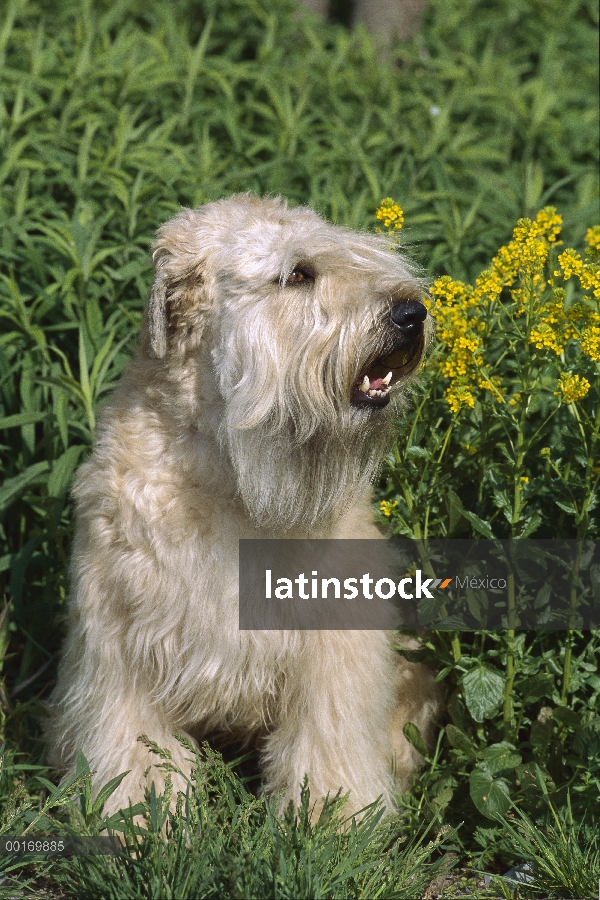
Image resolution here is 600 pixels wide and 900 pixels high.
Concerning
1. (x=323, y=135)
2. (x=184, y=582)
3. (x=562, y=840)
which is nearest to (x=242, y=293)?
(x=184, y=582)

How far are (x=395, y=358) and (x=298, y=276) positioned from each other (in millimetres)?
378

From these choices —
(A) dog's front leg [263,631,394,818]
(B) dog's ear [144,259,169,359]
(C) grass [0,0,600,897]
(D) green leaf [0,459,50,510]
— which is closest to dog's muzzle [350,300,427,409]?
(C) grass [0,0,600,897]

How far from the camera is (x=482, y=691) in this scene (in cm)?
342

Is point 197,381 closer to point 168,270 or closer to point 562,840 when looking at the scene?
point 168,270

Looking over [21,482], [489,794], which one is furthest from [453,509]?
[21,482]

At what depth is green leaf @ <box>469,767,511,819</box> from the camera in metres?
3.40

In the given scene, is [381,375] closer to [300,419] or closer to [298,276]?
[300,419]

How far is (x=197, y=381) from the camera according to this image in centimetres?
328

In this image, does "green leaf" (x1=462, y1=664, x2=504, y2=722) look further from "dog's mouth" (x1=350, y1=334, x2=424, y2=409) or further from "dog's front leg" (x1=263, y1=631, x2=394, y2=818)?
"dog's mouth" (x1=350, y1=334, x2=424, y2=409)

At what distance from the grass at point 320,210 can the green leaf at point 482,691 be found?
0.01 m

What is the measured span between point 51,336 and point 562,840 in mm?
3013

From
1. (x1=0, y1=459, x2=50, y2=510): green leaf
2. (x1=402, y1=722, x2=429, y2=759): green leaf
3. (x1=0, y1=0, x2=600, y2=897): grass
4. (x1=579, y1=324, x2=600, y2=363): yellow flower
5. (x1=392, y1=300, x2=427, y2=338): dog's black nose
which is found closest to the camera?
(x1=392, y1=300, x2=427, y2=338): dog's black nose

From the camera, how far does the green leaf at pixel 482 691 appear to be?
134 inches

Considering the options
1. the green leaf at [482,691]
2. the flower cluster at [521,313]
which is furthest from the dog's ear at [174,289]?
the green leaf at [482,691]
